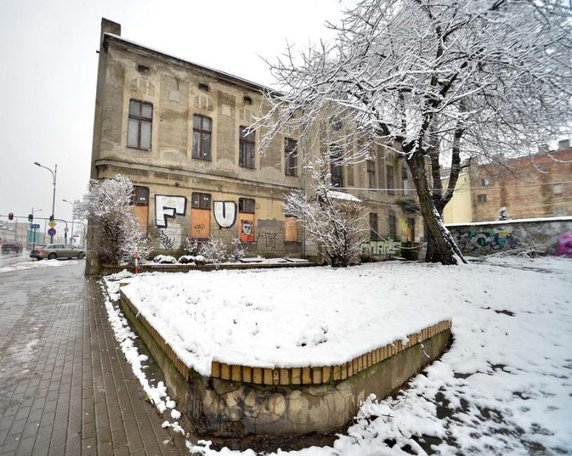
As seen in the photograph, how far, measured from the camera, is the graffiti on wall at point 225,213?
14.7 metres

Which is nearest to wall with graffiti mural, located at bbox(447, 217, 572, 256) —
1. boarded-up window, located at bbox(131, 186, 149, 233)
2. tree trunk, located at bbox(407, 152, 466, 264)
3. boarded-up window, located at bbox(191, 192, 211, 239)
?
tree trunk, located at bbox(407, 152, 466, 264)

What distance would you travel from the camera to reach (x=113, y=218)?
36.6 ft

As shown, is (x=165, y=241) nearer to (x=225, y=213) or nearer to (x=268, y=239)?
(x=225, y=213)

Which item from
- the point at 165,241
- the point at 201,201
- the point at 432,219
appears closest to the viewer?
the point at 432,219

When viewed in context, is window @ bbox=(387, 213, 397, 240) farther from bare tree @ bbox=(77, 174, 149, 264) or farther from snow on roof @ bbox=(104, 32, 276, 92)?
bare tree @ bbox=(77, 174, 149, 264)

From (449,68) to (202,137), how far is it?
1205 cm

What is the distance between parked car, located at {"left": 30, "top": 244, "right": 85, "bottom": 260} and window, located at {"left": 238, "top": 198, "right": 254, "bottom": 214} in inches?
800

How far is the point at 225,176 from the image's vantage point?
1515 cm

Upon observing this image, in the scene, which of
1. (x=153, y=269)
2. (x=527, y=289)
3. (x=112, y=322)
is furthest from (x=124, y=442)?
(x=153, y=269)

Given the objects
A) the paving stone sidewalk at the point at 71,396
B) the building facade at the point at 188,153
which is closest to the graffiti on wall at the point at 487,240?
the building facade at the point at 188,153

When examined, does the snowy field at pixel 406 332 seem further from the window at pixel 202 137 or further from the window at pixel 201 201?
the window at pixel 202 137

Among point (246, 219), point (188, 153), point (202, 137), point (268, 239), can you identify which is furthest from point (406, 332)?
point (202, 137)

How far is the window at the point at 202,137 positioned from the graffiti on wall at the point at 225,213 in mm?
2655

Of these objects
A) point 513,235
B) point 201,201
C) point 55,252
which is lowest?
point 55,252
